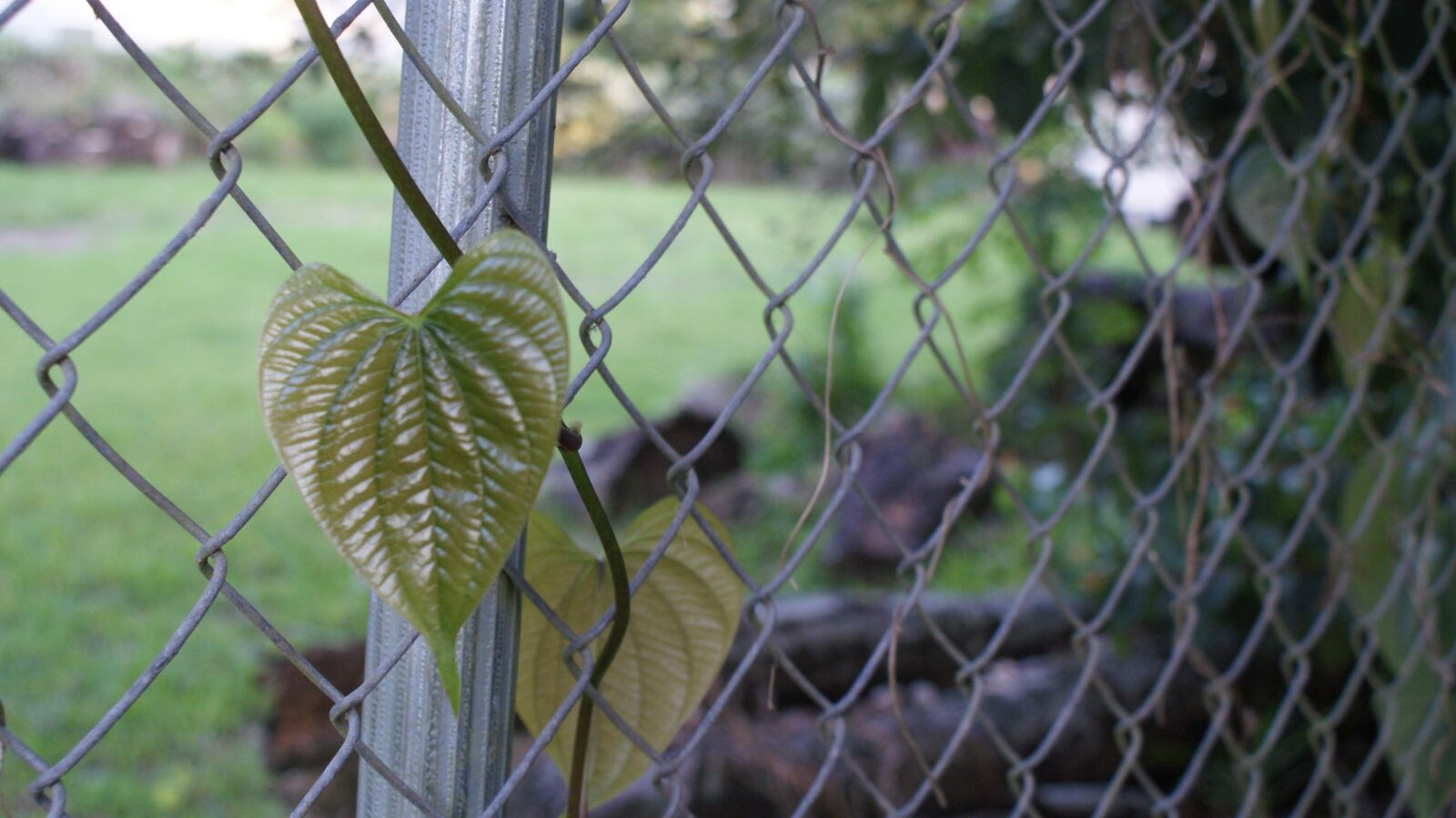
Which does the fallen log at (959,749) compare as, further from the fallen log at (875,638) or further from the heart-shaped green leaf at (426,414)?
the heart-shaped green leaf at (426,414)

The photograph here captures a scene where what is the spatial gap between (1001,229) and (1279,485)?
1060mm

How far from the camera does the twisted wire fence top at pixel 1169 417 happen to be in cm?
57

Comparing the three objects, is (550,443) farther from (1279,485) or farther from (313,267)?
(1279,485)

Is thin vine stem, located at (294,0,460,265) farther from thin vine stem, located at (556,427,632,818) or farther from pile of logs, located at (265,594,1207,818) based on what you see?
pile of logs, located at (265,594,1207,818)

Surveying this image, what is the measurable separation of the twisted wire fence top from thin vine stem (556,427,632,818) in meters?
0.01

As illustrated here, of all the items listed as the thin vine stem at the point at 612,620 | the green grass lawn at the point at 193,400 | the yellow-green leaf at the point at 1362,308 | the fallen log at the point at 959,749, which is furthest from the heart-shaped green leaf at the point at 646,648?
the fallen log at the point at 959,749

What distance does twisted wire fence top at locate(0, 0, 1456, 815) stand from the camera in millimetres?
568

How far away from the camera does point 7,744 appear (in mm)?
419

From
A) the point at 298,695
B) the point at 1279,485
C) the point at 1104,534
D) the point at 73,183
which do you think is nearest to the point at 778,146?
the point at 1104,534

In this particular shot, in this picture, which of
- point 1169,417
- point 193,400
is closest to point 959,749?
point 1169,417

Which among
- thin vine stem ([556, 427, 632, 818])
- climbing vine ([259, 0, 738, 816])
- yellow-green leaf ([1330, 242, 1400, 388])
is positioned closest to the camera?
climbing vine ([259, 0, 738, 816])

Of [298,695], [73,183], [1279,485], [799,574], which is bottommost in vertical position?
[298,695]

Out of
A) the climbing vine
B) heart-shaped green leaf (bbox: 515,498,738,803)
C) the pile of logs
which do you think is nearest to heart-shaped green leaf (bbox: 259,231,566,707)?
the climbing vine

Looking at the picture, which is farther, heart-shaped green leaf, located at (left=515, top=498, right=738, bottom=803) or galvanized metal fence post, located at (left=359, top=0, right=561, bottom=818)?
heart-shaped green leaf, located at (left=515, top=498, right=738, bottom=803)
